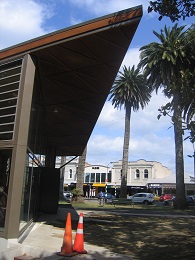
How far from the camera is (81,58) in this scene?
8.45 meters

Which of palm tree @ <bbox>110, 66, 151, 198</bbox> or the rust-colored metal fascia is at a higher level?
palm tree @ <bbox>110, 66, 151, 198</bbox>

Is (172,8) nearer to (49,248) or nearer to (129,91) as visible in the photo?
(49,248)

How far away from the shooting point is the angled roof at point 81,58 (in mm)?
7078

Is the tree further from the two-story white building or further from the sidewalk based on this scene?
the two-story white building

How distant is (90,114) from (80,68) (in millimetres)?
4352

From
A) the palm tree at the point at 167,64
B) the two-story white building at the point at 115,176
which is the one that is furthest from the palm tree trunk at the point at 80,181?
the two-story white building at the point at 115,176

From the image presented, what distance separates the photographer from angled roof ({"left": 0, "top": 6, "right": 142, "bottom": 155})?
7078mm

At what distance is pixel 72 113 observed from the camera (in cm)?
1350

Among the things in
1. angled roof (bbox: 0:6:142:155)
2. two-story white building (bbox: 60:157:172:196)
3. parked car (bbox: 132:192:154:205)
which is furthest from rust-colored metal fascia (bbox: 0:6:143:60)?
two-story white building (bbox: 60:157:172:196)

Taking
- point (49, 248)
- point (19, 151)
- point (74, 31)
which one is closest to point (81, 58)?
point (74, 31)

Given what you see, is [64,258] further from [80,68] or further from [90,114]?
[90,114]

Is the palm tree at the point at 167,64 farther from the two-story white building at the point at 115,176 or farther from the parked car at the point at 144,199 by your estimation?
the two-story white building at the point at 115,176

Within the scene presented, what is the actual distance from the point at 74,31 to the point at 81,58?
117cm

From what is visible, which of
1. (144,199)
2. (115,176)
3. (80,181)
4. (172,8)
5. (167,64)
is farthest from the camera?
(115,176)
